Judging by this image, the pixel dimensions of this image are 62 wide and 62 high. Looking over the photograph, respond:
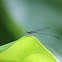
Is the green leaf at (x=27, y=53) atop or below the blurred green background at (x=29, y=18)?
atop

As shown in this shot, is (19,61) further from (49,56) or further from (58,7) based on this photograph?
(58,7)

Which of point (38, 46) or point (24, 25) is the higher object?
point (38, 46)

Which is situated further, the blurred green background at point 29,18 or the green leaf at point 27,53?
the blurred green background at point 29,18

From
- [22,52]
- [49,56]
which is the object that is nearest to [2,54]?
[22,52]

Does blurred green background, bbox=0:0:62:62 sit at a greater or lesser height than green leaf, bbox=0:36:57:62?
lesser
